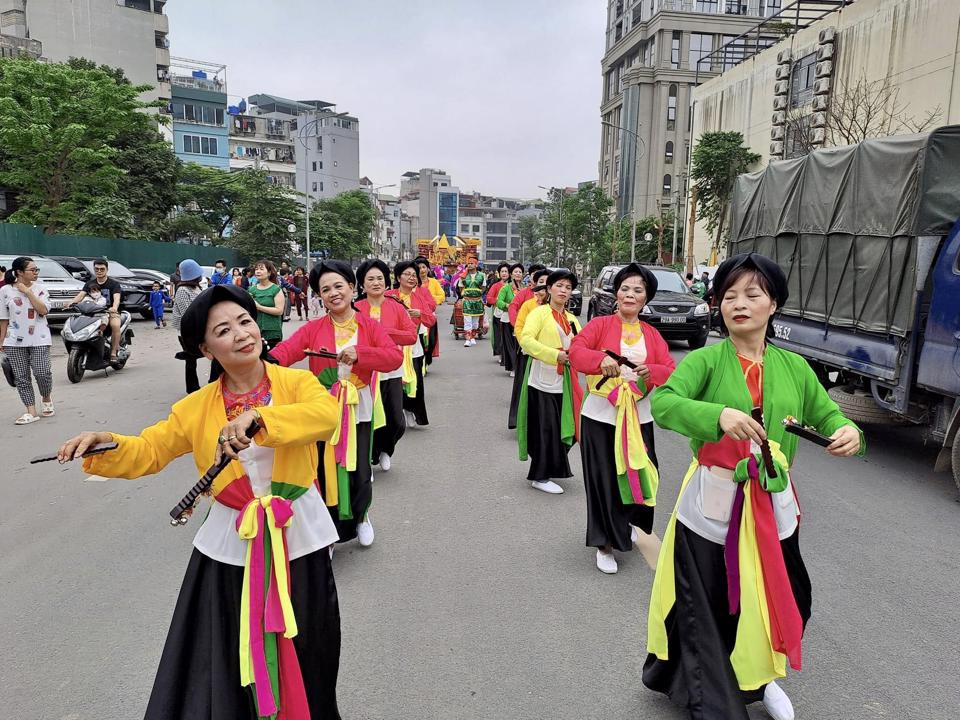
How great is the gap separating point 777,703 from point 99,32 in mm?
50370

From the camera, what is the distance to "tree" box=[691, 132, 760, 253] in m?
30.8

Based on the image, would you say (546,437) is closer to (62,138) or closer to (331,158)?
(62,138)

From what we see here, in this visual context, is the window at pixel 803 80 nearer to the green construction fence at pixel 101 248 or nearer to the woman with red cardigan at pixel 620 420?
the woman with red cardigan at pixel 620 420

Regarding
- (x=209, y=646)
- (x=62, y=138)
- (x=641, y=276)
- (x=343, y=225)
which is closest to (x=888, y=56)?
(x=641, y=276)

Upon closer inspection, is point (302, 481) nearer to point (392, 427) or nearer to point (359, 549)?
point (359, 549)

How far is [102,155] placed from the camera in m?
22.2

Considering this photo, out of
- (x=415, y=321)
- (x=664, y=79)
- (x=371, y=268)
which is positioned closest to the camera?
(x=371, y=268)

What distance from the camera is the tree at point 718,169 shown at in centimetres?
3077

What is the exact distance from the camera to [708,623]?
8.53ft

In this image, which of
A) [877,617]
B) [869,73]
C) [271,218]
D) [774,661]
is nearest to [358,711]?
[774,661]

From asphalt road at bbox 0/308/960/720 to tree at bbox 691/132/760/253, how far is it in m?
26.8

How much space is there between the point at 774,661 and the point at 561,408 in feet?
10.7

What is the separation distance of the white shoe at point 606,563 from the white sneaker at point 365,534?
1.43 metres

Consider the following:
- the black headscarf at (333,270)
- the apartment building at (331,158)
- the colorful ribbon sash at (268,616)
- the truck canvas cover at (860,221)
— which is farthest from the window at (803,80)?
the apartment building at (331,158)
